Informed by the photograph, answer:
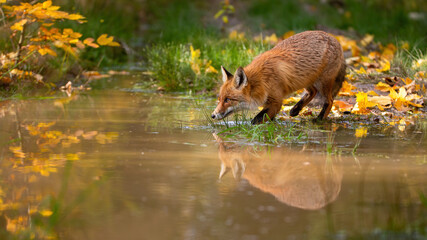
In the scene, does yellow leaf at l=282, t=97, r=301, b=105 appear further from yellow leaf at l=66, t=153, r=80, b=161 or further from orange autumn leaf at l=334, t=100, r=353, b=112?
yellow leaf at l=66, t=153, r=80, b=161

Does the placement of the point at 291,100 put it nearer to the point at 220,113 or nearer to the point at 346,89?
the point at 346,89

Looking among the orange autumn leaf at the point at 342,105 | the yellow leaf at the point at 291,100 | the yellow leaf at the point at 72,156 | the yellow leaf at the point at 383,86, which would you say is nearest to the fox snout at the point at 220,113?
the orange autumn leaf at the point at 342,105

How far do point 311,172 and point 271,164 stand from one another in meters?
0.38

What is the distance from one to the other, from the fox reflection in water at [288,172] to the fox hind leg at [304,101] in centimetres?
223

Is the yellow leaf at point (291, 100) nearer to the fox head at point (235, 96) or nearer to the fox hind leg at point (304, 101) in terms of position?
the fox hind leg at point (304, 101)

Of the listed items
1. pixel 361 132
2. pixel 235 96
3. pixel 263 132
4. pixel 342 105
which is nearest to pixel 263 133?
pixel 263 132

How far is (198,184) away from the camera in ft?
13.3

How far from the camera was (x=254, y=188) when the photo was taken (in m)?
4.00

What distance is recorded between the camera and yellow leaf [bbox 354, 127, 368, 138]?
19.9 feet

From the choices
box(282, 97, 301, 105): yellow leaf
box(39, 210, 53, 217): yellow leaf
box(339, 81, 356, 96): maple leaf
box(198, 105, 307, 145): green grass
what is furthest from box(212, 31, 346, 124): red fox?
box(39, 210, 53, 217): yellow leaf

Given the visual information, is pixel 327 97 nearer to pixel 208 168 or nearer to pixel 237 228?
pixel 208 168

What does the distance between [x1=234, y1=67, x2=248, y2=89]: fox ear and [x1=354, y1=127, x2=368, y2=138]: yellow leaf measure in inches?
52.8

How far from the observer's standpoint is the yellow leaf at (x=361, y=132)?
6.07 m

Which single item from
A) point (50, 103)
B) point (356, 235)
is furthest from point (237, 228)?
point (50, 103)
